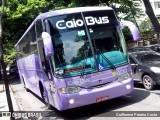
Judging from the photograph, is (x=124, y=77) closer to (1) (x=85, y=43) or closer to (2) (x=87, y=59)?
(2) (x=87, y=59)

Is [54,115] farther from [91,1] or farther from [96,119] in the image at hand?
[91,1]

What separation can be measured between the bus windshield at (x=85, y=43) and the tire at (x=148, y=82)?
2.47 m

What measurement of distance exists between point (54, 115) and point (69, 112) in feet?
1.62

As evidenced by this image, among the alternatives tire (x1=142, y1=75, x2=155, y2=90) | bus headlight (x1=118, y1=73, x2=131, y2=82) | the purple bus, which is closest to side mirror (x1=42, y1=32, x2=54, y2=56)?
the purple bus

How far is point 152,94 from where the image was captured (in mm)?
9453

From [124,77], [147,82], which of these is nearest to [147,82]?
[147,82]

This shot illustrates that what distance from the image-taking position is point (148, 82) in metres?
10.5

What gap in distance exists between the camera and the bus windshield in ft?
25.1

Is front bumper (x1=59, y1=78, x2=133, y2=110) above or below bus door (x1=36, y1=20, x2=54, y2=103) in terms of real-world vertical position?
below

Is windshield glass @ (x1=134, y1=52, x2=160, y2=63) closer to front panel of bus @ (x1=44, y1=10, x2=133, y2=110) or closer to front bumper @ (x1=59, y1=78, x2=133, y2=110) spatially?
front panel of bus @ (x1=44, y1=10, x2=133, y2=110)

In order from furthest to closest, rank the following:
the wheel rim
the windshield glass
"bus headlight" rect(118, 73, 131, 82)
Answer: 1. the windshield glass
2. the wheel rim
3. "bus headlight" rect(118, 73, 131, 82)

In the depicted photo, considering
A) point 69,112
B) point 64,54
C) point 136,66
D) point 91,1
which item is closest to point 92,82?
point 64,54

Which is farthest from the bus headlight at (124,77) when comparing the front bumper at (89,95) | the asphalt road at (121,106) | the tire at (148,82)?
the tire at (148,82)

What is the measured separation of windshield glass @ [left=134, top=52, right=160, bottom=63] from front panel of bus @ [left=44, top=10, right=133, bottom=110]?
3.06 metres
